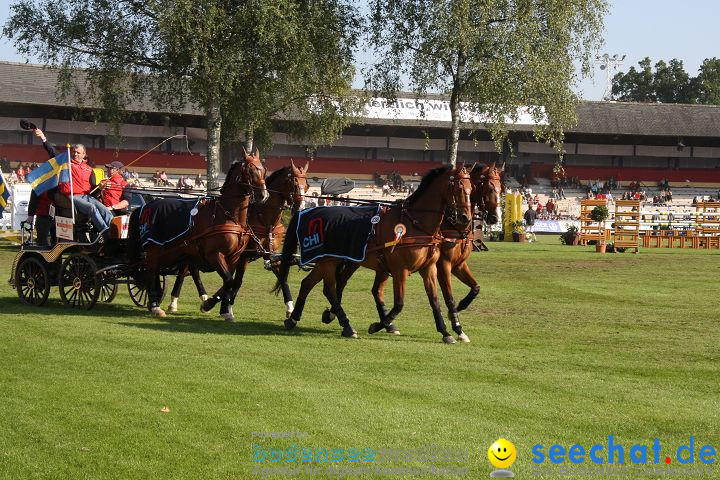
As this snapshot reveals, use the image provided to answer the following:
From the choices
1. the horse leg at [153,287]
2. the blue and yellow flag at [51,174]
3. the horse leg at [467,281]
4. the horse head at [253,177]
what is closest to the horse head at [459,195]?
the horse leg at [467,281]

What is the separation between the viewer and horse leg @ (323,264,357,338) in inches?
542

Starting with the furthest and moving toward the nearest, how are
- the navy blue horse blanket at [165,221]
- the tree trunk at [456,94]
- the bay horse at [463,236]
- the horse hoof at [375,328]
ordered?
the tree trunk at [456,94] → the navy blue horse blanket at [165,221] → the bay horse at [463,236] → the horse hoof at [375,328]

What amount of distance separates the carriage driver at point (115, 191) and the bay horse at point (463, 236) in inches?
196

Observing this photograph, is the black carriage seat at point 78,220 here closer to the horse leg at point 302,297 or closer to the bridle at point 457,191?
the horse leg at point 302,297

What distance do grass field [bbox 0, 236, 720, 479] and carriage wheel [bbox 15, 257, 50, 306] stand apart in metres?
0.23

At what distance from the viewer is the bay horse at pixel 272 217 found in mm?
16094

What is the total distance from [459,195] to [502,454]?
21.0ft

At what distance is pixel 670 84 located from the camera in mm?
100938

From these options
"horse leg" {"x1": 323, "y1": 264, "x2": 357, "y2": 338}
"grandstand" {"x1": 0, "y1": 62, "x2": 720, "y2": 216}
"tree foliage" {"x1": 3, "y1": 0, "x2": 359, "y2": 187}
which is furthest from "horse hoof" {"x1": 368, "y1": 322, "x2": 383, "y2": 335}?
"grandstand" {"x1": 0, "y1": 62, "x2": 720, "y2": 216}

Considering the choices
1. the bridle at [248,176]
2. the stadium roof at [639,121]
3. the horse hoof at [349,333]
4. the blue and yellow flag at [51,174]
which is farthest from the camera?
the stadium roof at [639,121]

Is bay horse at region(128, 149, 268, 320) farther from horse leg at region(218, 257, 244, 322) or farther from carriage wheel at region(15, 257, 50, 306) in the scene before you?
carriage wheel at region(15, 257, 50, 306)

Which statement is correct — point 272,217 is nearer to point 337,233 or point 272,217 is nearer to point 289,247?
point 289,247

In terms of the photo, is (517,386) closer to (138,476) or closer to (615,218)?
(138,476)

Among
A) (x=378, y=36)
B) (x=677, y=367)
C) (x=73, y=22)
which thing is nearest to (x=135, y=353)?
(x=677, y=367)
